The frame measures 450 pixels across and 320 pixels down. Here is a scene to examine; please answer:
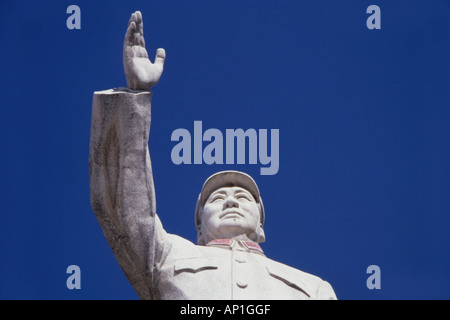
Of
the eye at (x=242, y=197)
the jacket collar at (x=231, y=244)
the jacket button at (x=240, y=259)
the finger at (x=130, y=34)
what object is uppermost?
the finger at (x=130, y=34)

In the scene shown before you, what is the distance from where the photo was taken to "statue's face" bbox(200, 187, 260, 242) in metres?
13.8

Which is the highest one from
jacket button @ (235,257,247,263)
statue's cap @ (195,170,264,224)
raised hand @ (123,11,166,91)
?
raised hand @ (123,11,166,91)

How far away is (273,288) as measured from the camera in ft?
41.5

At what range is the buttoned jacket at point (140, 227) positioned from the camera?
40.2 ft

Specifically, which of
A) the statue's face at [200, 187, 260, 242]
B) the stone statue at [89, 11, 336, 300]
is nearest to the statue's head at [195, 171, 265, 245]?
the statue's face at [200, 187, 260, 242]

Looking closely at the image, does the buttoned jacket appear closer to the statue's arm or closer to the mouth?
the statue's arm

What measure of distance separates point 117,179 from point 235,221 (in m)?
1.99

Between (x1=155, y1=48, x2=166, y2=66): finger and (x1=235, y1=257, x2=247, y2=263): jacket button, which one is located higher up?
(x1=155, y1=48, x2=166, y2=66): finger

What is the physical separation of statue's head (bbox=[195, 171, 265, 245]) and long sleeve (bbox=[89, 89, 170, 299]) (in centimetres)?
154

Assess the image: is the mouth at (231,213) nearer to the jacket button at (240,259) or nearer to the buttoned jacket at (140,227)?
the jacket button at (240,259)

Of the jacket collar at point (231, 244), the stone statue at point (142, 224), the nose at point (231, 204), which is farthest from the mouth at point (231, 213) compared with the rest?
the stone statue at point (142, 224)

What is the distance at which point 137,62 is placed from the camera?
40.9 feet

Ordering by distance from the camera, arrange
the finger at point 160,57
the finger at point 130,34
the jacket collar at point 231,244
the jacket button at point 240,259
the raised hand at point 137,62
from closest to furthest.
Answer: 1. the raised hand at point 137,62
2. the finger at point 130,34
3. the finger at point 160,57
4. the jacket button at point 240,259
5. the jacket collar at point 231,244
